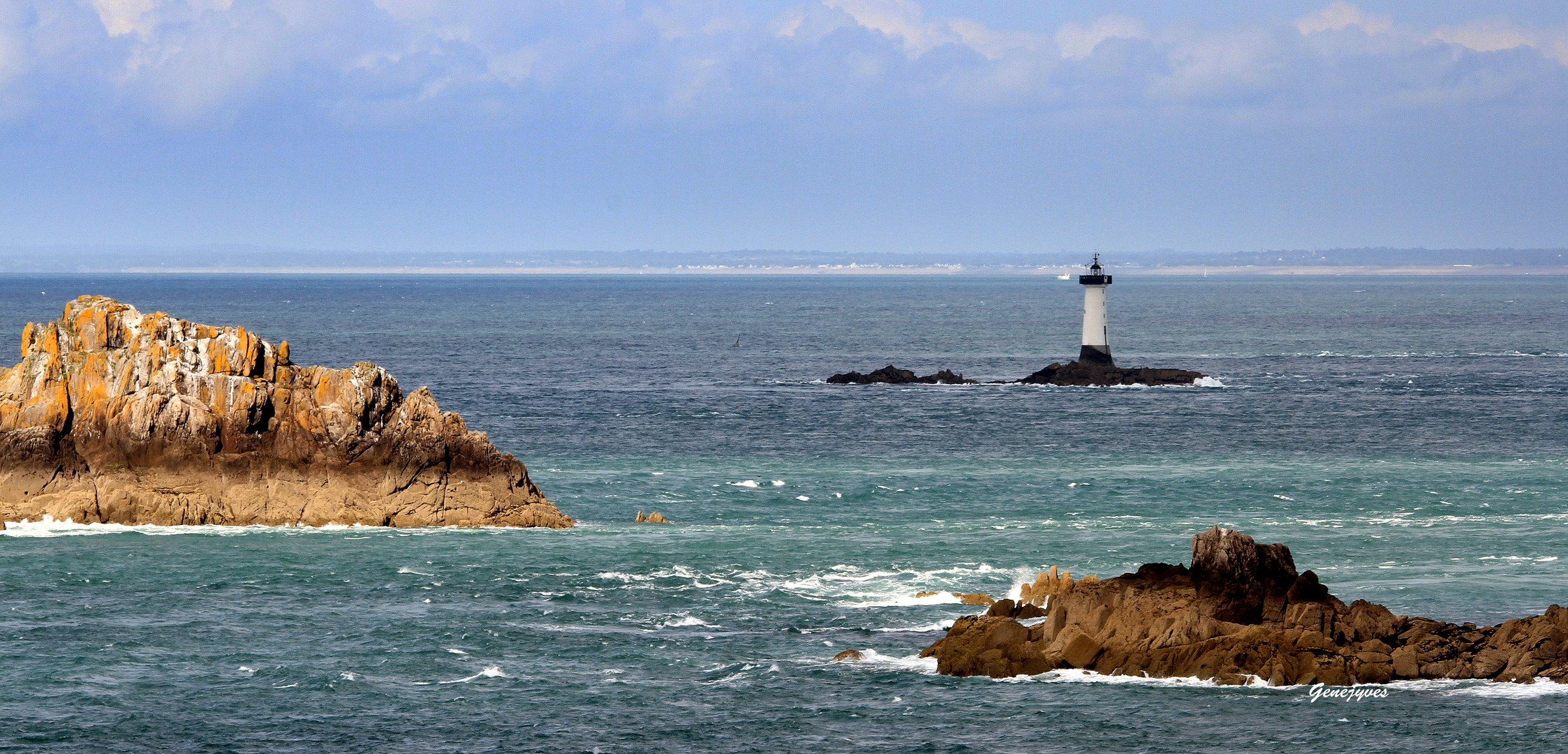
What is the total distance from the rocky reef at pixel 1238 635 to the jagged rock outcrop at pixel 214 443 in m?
19.7

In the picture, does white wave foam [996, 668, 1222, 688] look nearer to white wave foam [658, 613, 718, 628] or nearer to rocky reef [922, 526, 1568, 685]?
rocky reef [922, 526, 1568, 685]

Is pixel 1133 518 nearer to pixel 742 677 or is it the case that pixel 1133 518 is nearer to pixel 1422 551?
pixel 1422 551

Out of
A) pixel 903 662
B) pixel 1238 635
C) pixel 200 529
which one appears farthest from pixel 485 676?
pixel 200 529

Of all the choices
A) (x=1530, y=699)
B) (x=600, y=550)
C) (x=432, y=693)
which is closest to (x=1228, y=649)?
(x=1530, y=699)

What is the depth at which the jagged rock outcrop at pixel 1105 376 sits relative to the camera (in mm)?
102938

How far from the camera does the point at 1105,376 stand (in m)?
103

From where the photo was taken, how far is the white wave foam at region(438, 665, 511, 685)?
3111cm

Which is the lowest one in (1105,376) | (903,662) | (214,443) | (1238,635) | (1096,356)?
(1105,376)

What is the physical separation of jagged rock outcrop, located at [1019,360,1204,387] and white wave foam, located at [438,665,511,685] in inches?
2931

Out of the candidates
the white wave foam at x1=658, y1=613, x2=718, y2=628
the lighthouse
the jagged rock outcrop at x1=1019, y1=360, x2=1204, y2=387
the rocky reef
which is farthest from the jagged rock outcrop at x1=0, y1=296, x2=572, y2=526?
the lighthouse

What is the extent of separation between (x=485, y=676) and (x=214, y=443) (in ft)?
61.5

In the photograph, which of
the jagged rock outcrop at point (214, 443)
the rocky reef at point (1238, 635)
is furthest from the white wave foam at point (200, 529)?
the rocky reef at point (1238, 635)

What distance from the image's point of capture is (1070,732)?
2778 cm

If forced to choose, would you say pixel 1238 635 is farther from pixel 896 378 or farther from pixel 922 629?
pixel 896 378
